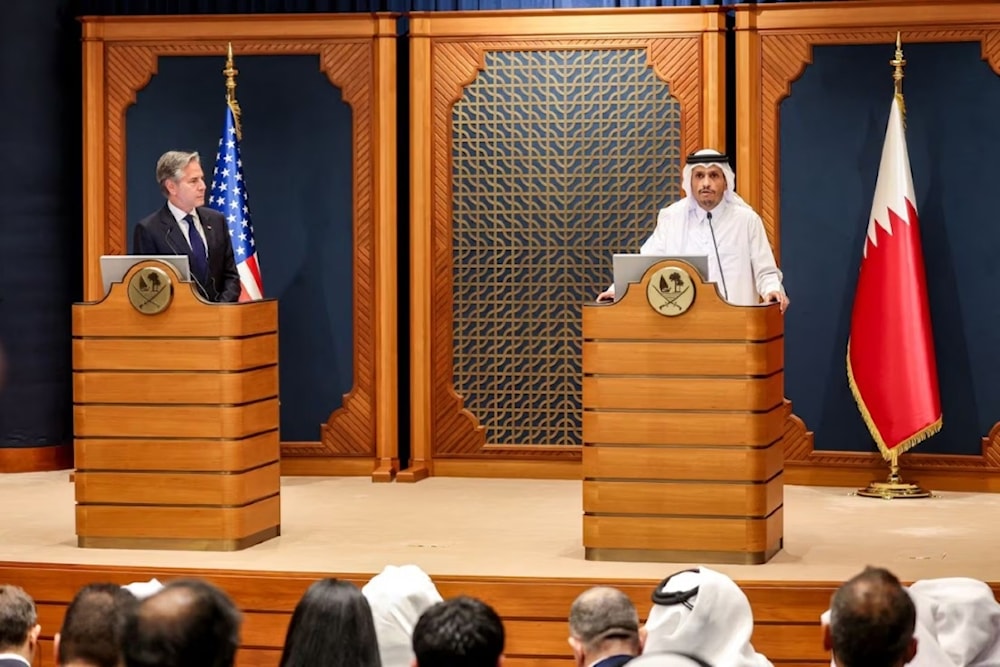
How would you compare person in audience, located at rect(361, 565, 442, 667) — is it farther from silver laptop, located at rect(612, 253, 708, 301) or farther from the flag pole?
the flag pole

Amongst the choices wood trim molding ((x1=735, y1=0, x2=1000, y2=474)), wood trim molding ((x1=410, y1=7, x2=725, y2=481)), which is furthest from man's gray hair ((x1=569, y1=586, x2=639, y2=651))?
wood trim molding ((x1=410, y1=7, x2=725, y2=481))

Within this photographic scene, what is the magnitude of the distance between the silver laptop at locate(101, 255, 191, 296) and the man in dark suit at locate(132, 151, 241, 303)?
231 mm

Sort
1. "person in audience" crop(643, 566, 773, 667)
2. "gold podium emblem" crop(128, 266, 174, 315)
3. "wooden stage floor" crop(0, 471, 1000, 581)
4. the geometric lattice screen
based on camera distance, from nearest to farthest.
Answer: "person in audience" crop(643, 566, 773, 667), "wooden stage floor" crop(0, 471, 1000, 581), "gold podium emblem" crop(128, 266, 174, 315), the geometric lattice screen

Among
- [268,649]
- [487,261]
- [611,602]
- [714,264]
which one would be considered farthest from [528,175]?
[611,602]

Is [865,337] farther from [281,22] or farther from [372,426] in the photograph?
[281,22]

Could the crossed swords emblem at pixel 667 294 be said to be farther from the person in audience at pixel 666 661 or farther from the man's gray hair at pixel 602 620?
Result: the person in audience at pixel 666 661

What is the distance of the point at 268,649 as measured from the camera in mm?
5559

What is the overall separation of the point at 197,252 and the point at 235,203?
48.8 inches

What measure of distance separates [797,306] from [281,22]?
2.72 metres

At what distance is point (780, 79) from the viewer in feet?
25.1

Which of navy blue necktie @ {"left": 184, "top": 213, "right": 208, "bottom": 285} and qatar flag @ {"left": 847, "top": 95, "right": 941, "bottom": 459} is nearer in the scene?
navy blue necktie @ {"left": 184, "top": 213, "right": 208, "bottom": 285}

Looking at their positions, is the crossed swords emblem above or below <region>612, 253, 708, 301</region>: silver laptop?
below

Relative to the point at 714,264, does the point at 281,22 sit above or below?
above

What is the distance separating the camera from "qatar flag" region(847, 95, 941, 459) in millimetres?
7336
